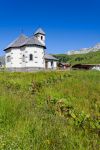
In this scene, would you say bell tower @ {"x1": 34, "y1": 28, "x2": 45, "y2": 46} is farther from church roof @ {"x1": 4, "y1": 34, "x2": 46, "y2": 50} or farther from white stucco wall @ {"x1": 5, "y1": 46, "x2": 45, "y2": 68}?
white stucco wall @ {"x1": 5, "y1": 46, "x2": 45, "y2": 68}

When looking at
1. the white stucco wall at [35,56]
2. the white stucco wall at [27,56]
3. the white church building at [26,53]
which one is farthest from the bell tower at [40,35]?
the white stucco wall at [35,56]

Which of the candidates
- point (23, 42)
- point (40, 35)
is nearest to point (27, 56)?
point (23, 42)

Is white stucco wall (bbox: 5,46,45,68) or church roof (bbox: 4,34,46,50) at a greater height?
church roof (bbox: 4,34,46,50)

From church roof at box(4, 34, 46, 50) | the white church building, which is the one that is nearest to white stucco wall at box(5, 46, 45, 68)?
the white church building

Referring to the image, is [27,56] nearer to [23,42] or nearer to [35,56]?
[35,56]

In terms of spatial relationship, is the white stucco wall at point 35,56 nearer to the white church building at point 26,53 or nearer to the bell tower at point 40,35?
the white church building at point 26,53

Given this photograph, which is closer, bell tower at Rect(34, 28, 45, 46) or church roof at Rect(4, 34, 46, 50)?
church roof at Rect(4, 34, 46, 50)

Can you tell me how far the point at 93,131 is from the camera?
7.44 m

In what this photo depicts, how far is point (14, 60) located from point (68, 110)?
4953cm

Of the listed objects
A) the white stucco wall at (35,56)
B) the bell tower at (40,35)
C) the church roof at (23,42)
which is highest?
the bell tower at (40,35)

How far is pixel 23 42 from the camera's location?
57.4 meters

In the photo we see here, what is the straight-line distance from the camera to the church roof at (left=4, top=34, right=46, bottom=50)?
54562mm

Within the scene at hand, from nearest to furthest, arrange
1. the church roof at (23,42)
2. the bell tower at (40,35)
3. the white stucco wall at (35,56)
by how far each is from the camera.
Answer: the white stucco wall at (35,56)
the church roof at (23,42)
the bell tower at (40,35)

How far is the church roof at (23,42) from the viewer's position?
5456 cm
